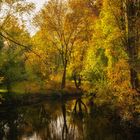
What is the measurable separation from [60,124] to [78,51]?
22165 mm

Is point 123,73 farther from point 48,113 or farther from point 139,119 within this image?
point 48,113

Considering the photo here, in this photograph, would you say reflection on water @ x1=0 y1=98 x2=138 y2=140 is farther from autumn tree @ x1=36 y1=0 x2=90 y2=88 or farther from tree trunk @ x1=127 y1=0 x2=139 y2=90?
autumn tree @ x1=36 y1=0 x2=90 y2=88

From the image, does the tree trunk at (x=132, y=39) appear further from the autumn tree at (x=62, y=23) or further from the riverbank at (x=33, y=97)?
the autumn tree at (x=62, y=23)

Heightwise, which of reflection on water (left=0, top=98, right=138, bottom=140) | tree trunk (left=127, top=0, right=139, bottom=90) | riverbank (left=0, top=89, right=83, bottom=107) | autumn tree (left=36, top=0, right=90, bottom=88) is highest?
autumn tree (left=36, top=0, right=90, bottom=88)

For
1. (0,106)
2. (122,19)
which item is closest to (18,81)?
(0,106)

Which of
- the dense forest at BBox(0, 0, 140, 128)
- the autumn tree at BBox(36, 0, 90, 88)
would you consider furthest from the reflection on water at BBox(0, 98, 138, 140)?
the autumn tree at BBox(36, 0, 90, 88)

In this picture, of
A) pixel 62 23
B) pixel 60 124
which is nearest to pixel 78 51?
pixel 62 23

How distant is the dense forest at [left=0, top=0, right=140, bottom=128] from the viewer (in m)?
22.2

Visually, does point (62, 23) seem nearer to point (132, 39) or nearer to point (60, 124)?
point (60, 124)

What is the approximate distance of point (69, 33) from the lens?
4841 cm

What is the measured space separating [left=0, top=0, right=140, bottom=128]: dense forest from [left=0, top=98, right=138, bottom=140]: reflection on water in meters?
1.46

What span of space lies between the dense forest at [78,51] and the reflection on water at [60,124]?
1.46 metres

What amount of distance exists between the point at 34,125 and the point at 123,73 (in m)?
9.24

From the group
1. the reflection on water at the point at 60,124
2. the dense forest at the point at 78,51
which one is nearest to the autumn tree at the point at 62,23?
the dense forest at the point at 78,51
